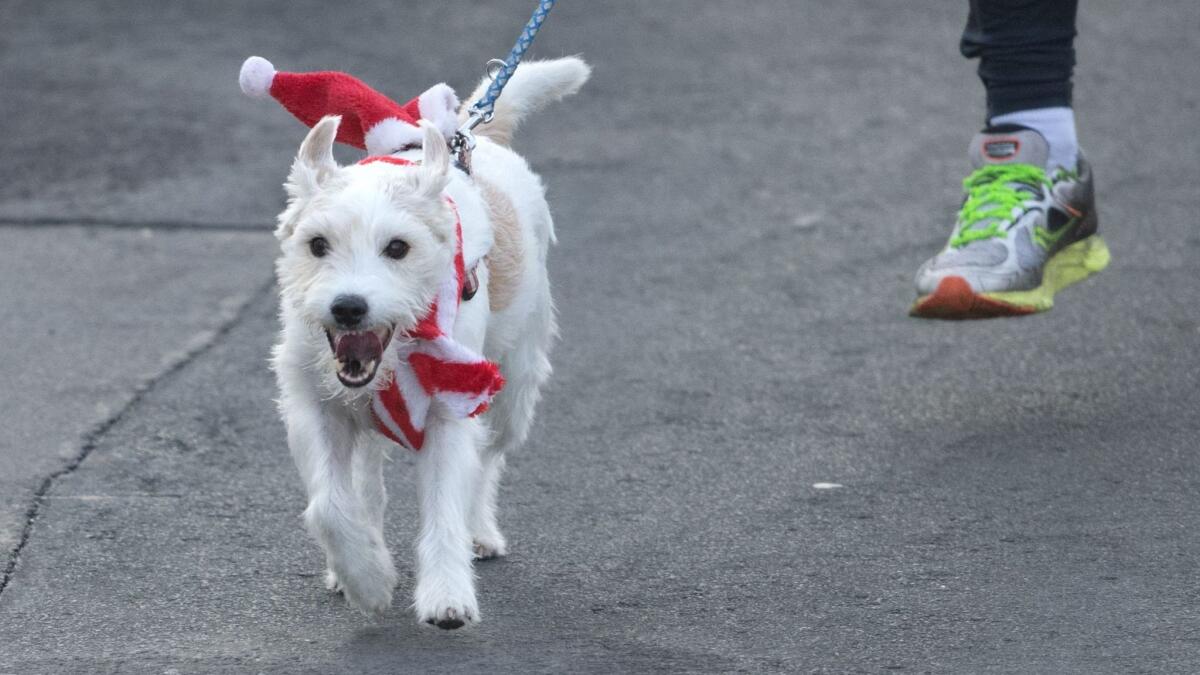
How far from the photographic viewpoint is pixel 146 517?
4652 millimetres

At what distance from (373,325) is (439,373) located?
26cm

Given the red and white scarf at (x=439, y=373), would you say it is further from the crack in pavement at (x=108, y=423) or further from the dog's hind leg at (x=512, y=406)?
the crack in pavement at (x=108, y=423)

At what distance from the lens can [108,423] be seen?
17.9 ft

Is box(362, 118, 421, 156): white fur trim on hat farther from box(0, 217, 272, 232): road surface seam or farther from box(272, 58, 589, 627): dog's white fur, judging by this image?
box(0, 217, 272, 232): road surface seam

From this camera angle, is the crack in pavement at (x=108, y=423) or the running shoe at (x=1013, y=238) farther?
the running shoe at (x=1013, y=238)

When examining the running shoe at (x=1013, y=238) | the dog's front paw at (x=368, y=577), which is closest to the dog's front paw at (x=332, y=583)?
the dog's front paw at (x=368, y=577)

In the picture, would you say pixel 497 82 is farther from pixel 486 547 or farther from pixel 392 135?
pixel 486 547

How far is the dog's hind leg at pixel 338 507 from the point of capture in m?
3.79

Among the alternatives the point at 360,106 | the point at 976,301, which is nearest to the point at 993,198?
the point at 976,301

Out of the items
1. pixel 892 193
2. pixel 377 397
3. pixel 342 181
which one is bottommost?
pixel 892 193

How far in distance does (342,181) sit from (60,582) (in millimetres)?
1284

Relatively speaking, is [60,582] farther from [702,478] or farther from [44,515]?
[702,478]

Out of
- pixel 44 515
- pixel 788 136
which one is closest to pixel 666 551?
pixel 44 515

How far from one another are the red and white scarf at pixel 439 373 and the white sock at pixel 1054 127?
2.49 metres
